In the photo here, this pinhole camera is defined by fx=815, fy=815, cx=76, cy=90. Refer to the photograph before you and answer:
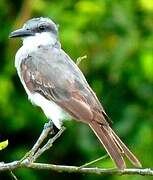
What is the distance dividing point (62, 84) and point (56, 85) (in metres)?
0.04

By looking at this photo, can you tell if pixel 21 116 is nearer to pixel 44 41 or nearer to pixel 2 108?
pixel 2 108

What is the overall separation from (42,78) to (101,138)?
2.08ft

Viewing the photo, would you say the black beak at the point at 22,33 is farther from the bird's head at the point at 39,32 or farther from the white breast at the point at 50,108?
the white breast at the point at 50,108

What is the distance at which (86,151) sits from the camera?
636cm

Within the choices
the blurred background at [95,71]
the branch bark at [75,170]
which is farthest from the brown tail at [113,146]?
the blurred background at [95,71]

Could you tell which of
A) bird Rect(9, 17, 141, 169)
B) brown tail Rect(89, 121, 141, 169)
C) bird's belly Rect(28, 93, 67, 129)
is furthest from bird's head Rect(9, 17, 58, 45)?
brown tail Rect(89, 121, 141, 169)

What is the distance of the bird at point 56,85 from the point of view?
4.30 meters

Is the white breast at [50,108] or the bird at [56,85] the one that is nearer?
the bird at [56,85]

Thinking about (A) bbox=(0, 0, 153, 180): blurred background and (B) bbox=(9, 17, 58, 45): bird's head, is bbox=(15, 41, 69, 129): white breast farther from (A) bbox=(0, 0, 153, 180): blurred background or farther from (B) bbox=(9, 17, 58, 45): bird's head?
(A) bbox=(0, 0, 153, 180): blurred background

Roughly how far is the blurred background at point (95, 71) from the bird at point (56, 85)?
144 centimetres

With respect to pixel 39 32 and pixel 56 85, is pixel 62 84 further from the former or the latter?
pixel 39 32

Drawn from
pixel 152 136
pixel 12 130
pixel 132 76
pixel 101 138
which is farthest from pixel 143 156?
pixel 101 138

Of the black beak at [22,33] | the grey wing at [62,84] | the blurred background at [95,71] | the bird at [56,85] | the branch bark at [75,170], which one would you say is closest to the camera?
the branch bark at [75,170]

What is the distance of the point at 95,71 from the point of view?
6.64 m
